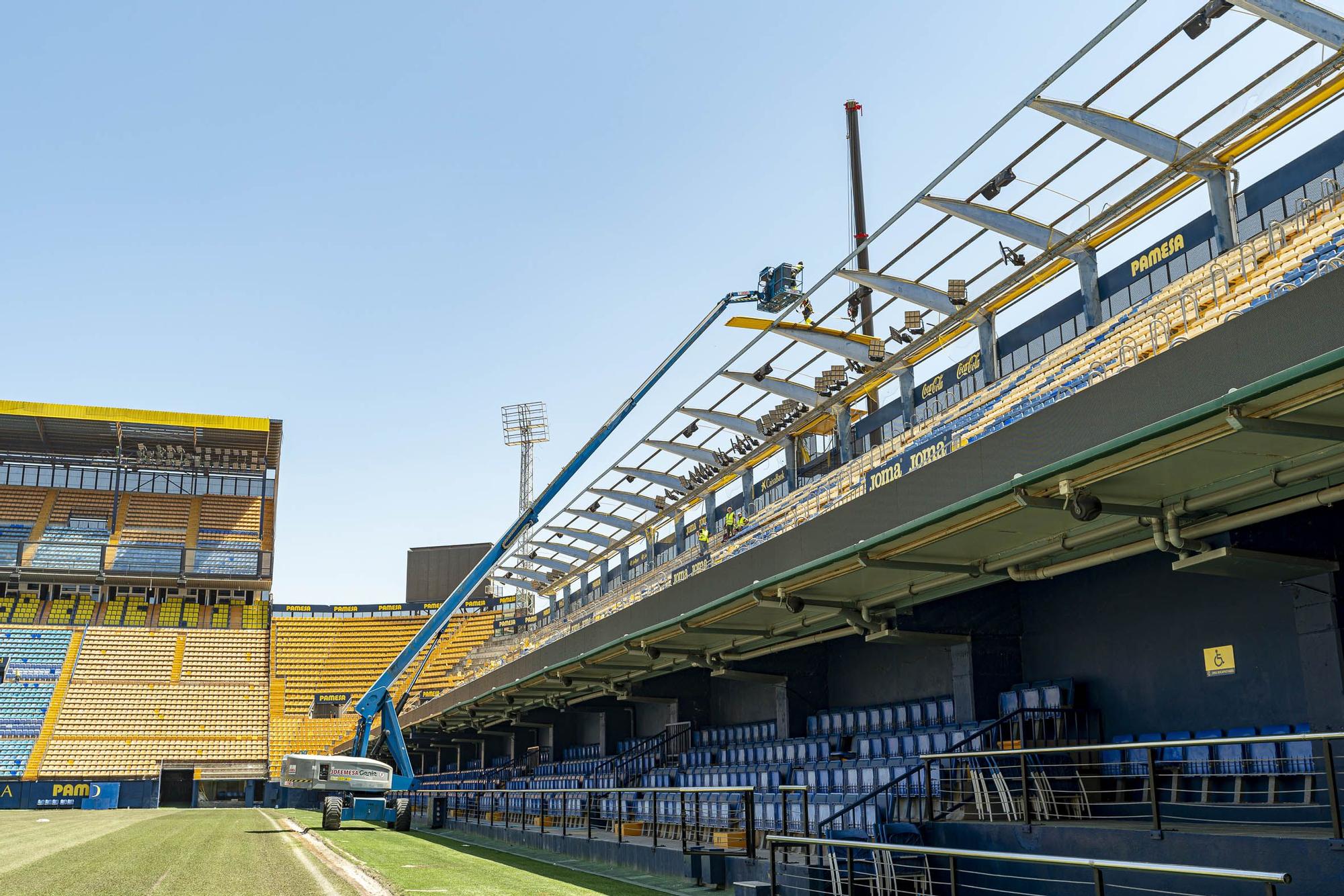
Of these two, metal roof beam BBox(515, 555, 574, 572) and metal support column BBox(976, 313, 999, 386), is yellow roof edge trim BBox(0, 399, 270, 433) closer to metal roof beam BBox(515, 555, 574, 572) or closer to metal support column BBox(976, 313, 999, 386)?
metal roof beam BBox(515, 555, 574, 572)

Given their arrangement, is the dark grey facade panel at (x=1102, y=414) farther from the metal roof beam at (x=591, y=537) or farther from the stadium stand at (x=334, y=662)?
the stadium stand at (x=334, y=662)

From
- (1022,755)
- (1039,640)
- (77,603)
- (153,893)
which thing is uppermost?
(77,603)

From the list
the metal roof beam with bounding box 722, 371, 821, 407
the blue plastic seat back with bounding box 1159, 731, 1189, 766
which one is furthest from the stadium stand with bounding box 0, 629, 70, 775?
the blue plastic seat back with bounding box 1159, 731, 1189, 766

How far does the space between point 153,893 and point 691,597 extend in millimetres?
7919

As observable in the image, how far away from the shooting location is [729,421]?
26125mm

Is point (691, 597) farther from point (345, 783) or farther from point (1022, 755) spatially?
point (345, 783)

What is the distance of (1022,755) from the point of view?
988cm

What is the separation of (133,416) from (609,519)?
124ft

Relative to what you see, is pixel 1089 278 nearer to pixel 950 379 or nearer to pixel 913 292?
pixel 913 292

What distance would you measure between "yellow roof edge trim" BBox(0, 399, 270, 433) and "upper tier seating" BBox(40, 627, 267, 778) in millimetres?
11391

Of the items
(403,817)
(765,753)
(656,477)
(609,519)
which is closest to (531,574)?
(609,519)

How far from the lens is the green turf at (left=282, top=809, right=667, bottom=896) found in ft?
41.0

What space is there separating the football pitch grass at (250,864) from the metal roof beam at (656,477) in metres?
10.9

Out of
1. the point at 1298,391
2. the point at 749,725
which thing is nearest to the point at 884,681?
the point at 749,725
